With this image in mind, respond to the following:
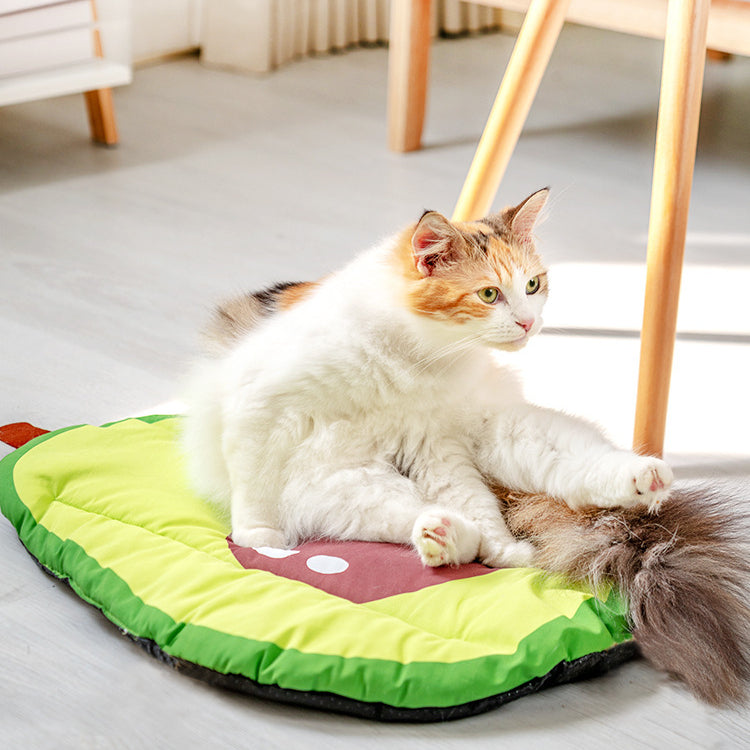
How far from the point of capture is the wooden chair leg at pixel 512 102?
4.91 ft

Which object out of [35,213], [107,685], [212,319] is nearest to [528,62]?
[212,319]

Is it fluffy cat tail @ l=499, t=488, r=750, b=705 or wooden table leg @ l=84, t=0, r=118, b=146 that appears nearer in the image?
fluffy cat tail @ l=499, t=488, r=750, b=705

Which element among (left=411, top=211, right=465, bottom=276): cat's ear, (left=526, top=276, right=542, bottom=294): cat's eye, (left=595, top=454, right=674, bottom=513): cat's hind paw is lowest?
(left=595, top=454, right=674, bottom=513): cat's hind paw

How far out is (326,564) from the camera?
1074 millimetres

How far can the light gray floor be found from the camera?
0.92m

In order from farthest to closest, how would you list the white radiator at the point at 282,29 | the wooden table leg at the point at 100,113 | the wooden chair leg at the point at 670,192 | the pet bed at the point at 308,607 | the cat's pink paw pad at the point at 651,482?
the white radiator at the point at 282,29 < the wooden table leg at the point at 100,113 < the wooden chair leg at the point at 670,192 < the cat's pink paw pad at the point at 651,482 < the pet bed at the point at 308,607

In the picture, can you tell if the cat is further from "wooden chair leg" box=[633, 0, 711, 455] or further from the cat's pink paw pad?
"wooden chair leg" box=[633, 0, 711, 455]

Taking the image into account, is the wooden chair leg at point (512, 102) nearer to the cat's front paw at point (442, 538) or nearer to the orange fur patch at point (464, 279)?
the orange fur patch at point (464, 279)

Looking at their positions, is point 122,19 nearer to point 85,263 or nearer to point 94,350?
point 85,263

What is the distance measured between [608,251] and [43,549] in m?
1.40

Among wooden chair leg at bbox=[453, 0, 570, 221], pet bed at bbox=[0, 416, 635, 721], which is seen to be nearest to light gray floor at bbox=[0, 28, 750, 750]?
pet bed at bbox=[0, 416, 635, 721]

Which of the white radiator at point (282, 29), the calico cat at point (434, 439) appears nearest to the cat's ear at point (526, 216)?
the calico cat at point (434, 439)

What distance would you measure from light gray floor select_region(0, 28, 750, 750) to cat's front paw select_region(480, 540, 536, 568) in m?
0.16

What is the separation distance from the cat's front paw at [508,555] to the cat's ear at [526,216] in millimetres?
352
